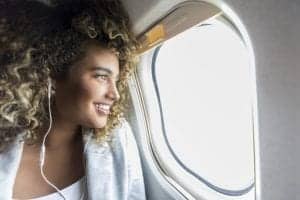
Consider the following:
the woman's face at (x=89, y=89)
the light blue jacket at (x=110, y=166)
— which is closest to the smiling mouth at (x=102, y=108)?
the woman's face at (x=89, y=89)

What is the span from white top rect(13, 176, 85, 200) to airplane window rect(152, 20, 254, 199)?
50 centimetres

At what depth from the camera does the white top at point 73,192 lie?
1.46 m

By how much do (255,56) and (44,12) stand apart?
80cm

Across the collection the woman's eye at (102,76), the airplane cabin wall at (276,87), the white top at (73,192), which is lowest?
the white top at (73,192)

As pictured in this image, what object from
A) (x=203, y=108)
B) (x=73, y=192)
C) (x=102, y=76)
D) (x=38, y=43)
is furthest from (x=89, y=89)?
(x=203, y=108)

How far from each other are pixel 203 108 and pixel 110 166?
55 cm

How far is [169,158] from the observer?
6.05 feet

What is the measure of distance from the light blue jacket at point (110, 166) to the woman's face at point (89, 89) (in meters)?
0.10

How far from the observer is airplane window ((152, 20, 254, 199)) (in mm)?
1549

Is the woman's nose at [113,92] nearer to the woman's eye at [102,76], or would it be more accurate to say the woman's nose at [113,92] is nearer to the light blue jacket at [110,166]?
the woman's eye at [102,76]

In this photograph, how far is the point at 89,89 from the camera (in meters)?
1.44

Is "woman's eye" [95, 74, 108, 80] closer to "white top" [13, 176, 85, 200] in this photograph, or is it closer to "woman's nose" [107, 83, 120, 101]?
"woman's nose" [107, 83, 120, 101]

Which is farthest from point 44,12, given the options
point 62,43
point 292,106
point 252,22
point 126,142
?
point 292,106

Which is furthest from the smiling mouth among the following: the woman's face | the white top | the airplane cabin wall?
the airplane cabin wall
